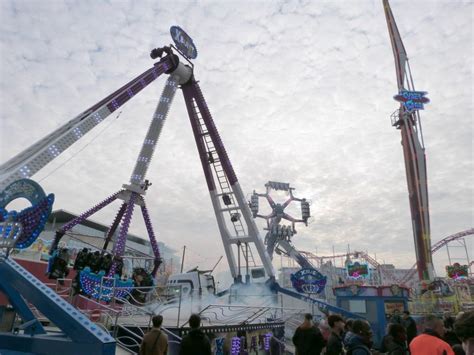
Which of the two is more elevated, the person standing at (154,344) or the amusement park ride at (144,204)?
the amusement park ride at (144,204)

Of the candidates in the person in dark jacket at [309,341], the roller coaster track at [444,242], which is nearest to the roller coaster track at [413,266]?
the roller coaster track at [444,242]

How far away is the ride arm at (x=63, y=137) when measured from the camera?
10.3m

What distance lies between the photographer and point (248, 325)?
1099 centimetres

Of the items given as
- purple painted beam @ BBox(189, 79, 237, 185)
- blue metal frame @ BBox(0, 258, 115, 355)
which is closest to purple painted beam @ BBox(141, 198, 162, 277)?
purple painted beam @ BBox(189, 79, 237, 185)

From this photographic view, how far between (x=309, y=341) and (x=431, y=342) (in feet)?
8.40

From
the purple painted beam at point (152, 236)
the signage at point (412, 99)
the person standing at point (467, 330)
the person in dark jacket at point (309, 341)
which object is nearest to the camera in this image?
the person standing at point (467, 330)

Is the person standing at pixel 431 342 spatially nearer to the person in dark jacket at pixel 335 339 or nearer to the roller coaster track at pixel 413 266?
the person in dark jacket at pixel 335 339

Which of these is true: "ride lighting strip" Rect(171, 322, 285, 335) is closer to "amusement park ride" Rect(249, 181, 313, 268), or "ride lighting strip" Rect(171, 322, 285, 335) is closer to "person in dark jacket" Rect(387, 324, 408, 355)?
"person in dark jacket" Rect(387, 324, 408, 355)

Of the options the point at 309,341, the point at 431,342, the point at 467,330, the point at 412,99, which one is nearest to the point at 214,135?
the point at 309,341

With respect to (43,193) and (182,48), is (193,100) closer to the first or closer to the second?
(182,48)

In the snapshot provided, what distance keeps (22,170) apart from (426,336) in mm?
10802

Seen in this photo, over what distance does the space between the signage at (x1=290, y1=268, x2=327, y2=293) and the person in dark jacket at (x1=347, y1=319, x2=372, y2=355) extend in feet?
46.8

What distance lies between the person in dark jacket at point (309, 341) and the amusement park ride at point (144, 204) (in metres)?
3.15

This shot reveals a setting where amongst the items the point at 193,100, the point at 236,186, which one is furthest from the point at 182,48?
the point at 236,186
